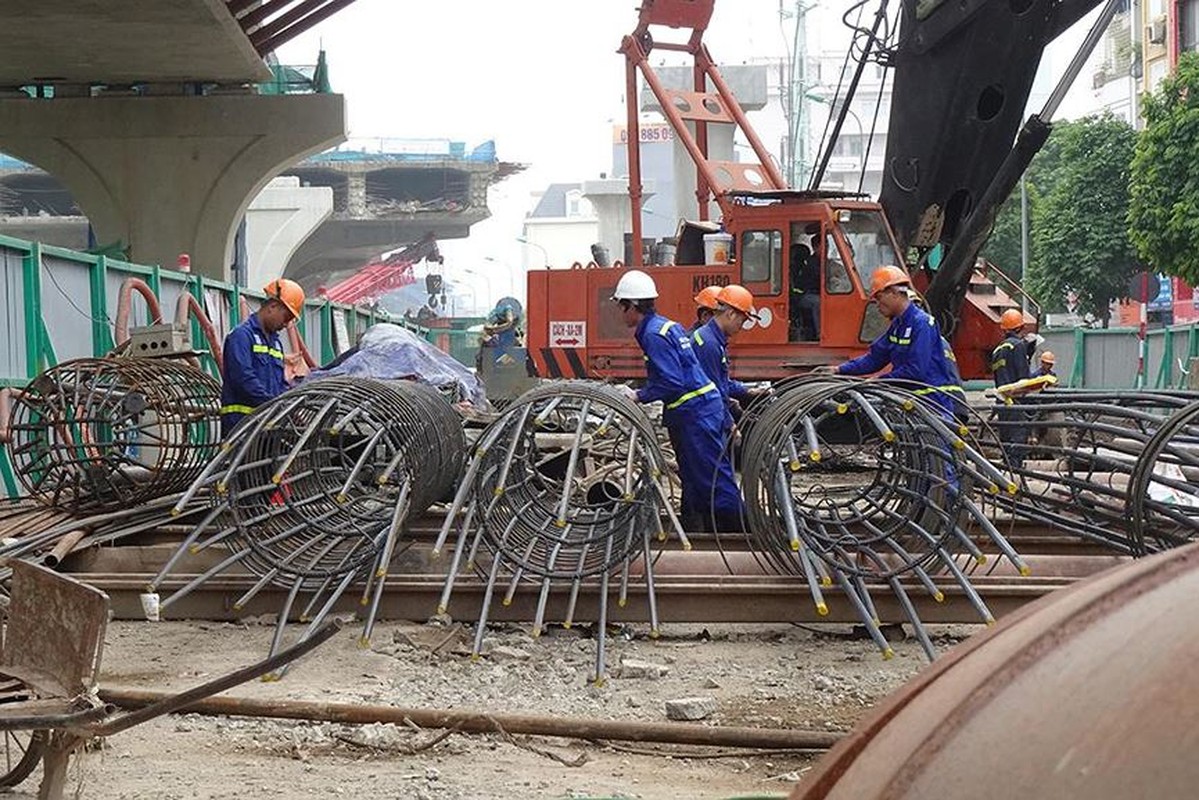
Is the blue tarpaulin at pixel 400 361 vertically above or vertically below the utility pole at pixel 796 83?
below

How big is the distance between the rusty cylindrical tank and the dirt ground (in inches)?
112

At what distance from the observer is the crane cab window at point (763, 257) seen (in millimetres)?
15156

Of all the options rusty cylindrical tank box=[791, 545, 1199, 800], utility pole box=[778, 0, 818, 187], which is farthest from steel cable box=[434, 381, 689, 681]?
utility pole box=[778, 0, 818, 187]

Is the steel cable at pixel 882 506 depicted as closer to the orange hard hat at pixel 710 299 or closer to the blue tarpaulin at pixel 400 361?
the orange hard hat at pixel 710 299

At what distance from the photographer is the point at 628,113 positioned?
16859 mm

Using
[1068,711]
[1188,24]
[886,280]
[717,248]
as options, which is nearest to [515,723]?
[1068,711]

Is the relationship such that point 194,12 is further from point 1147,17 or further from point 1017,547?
point 1147,17

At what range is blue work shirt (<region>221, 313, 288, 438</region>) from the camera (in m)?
9.31

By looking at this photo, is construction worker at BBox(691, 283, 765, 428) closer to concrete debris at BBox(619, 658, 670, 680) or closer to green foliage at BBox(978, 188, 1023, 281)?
concrete debris at BBox(619, 658, 670, 680)

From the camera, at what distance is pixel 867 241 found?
15117 mm

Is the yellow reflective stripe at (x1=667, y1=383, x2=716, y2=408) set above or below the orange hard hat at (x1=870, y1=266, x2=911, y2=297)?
below

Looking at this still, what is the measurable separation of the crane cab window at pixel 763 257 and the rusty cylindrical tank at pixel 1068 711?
13.4 metres

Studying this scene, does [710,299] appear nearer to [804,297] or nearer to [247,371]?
[247,371]

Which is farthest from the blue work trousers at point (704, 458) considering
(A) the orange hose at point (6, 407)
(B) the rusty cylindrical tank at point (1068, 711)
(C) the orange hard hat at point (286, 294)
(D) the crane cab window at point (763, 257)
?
(B) the rusty cylindrical tank at point (1068, 711)
